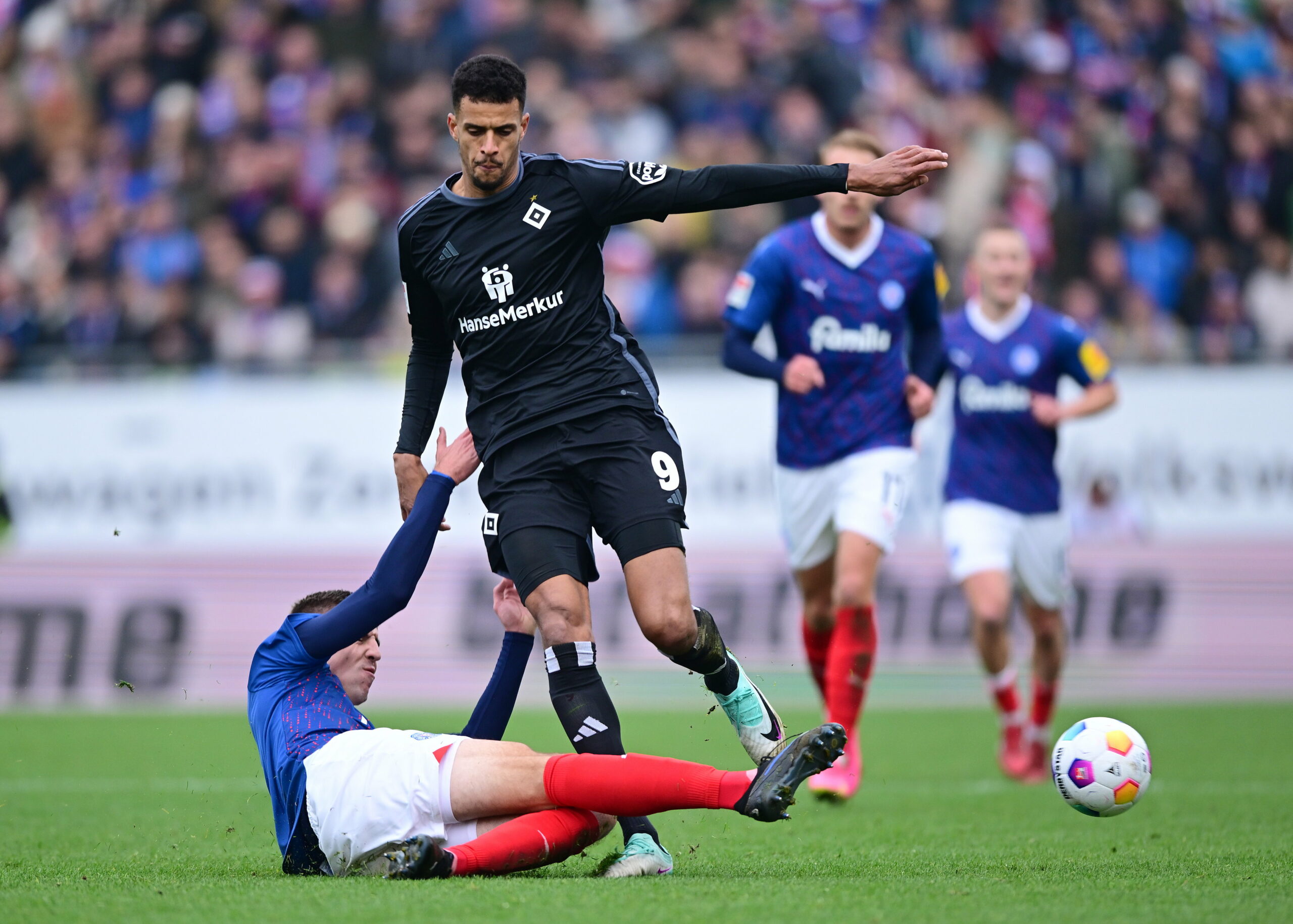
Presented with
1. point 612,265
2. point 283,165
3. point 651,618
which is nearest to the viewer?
point 651,618

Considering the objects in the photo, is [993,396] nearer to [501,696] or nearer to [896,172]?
[896,172]

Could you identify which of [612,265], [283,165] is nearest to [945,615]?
[612,265]

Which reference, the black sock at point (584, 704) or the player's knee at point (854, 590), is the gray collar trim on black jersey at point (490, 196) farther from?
the player's knee at point (854, 590)

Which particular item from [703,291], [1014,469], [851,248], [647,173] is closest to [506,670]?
[647,173]

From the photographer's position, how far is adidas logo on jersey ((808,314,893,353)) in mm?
7789

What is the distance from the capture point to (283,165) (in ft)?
49.9

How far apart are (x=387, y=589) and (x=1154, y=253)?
449 inches

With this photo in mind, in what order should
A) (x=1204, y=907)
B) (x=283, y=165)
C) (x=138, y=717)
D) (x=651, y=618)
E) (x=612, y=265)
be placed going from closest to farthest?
(x=1204, y=907)
(x=651, y=618)
(x=138, y=717)
(x=612, y=265)
(x=283, y=165)

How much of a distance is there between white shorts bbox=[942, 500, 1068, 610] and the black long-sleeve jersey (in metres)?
3.91

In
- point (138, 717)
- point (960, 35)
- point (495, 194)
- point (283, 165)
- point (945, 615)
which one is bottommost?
point (138, 717)

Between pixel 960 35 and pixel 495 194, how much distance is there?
1178cm

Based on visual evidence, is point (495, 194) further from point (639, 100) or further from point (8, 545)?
point (639, 100)

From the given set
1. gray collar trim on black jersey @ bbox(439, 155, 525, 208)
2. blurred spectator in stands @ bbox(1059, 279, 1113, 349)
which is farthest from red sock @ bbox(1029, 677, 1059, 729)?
blurred spectator in stands @ bbox(1059, 279, 1113, 349)

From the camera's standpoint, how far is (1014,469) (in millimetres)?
8969
